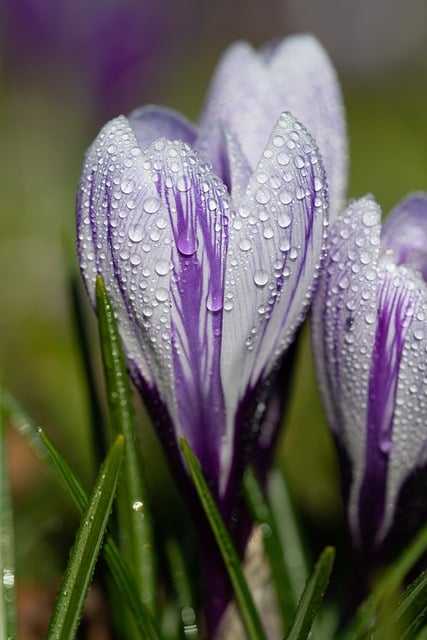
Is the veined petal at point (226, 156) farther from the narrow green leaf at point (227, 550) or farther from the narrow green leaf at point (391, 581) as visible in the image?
the narrow green leaf at point (391, 581)

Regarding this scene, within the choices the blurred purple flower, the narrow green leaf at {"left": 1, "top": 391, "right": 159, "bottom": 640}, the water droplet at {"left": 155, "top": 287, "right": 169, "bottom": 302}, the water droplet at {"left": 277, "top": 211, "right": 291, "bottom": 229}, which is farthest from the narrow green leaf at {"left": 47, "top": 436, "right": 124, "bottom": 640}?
the blurred purple flower

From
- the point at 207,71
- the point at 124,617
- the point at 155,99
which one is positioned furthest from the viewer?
the point at 207,71

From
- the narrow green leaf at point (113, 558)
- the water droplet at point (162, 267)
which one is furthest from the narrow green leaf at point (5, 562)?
the water droplet at point (162, 267)

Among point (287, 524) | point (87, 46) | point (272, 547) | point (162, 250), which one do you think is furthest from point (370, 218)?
point (87, 46)

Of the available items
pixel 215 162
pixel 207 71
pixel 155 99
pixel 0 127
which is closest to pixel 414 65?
pixel 207 71

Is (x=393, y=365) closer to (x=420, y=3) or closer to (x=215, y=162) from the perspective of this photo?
(x=215, y=162)

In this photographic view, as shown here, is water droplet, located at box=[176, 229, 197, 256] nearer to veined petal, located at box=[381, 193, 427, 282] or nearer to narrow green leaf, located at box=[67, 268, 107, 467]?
veined petal, located at box=[381, 193, 427, 282]

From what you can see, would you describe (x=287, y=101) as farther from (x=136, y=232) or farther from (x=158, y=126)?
(x=136, y=232)
